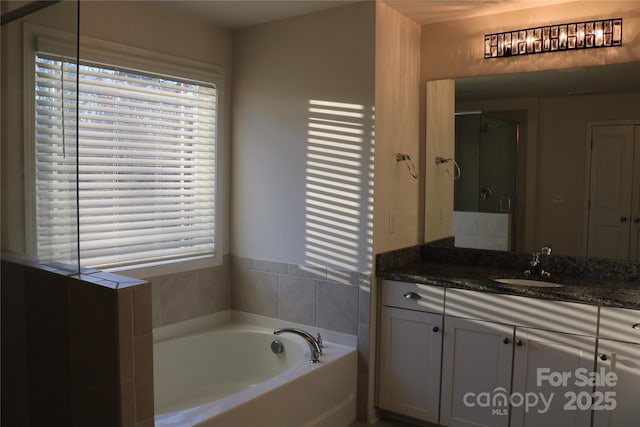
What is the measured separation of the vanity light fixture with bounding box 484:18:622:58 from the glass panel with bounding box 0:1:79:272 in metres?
2.33

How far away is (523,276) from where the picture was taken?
122 inches

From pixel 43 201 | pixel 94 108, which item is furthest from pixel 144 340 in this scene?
pixel 94 108

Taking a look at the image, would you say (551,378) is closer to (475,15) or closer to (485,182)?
(485,182)

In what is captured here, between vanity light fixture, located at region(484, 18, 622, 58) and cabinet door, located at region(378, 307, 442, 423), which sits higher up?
vanity light fixture, located at region(484, 18, 622, 58)

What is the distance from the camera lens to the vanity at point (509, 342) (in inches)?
99.3

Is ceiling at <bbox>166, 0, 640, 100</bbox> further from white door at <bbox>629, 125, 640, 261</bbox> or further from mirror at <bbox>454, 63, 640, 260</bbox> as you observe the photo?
white door at <bbox>629, 125, 640, 261</bbox>

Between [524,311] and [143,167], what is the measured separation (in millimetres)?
2243

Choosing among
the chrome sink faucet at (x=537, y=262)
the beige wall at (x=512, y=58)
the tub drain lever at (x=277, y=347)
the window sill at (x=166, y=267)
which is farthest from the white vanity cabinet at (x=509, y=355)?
the window sill at (x=166, y=267)

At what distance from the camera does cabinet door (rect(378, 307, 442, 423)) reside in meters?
3.01

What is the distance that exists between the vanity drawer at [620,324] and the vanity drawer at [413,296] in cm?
79

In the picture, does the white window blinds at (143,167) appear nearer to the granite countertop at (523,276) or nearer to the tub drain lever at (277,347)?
A: the tub drain lever at (277,347)

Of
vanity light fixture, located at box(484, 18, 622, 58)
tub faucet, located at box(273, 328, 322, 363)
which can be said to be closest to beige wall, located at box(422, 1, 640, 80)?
vanity light fixture, located at box(484, 18, 622, 58)

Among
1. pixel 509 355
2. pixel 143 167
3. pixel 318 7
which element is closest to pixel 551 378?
pixel 509 355

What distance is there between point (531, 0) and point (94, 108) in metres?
2.45
